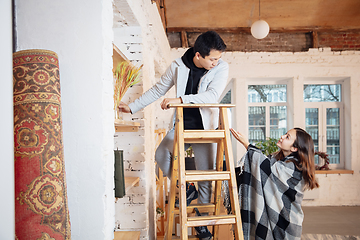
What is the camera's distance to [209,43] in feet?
5.33

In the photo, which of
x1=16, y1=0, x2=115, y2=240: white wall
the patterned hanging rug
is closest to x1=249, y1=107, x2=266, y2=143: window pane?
x1=16, y1=0, x2=115, y2=240: white wall

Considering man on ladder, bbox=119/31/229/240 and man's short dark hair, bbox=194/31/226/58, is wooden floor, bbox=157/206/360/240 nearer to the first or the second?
man on ladder, bbox=119/31/229/240

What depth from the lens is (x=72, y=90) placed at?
112 centimetres

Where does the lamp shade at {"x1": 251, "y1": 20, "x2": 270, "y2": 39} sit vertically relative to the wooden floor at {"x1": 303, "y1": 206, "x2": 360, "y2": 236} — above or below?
above

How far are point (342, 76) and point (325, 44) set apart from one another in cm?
74

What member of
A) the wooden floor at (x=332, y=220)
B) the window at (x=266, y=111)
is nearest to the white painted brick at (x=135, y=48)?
the wooden floor at (x=332, y=220)

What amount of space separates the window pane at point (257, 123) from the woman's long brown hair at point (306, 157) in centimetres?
331

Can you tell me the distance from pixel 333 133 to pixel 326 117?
1.25 ft

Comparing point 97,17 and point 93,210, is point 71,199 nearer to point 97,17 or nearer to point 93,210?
point 93,210

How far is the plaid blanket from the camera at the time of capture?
1901 mm

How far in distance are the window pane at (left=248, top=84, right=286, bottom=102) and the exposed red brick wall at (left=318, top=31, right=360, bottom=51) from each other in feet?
3.88

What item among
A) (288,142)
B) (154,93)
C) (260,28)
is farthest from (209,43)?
(260,28)

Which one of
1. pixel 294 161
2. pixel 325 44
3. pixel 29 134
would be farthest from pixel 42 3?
pixel 325 44

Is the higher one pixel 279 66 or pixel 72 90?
pixel 279 66
